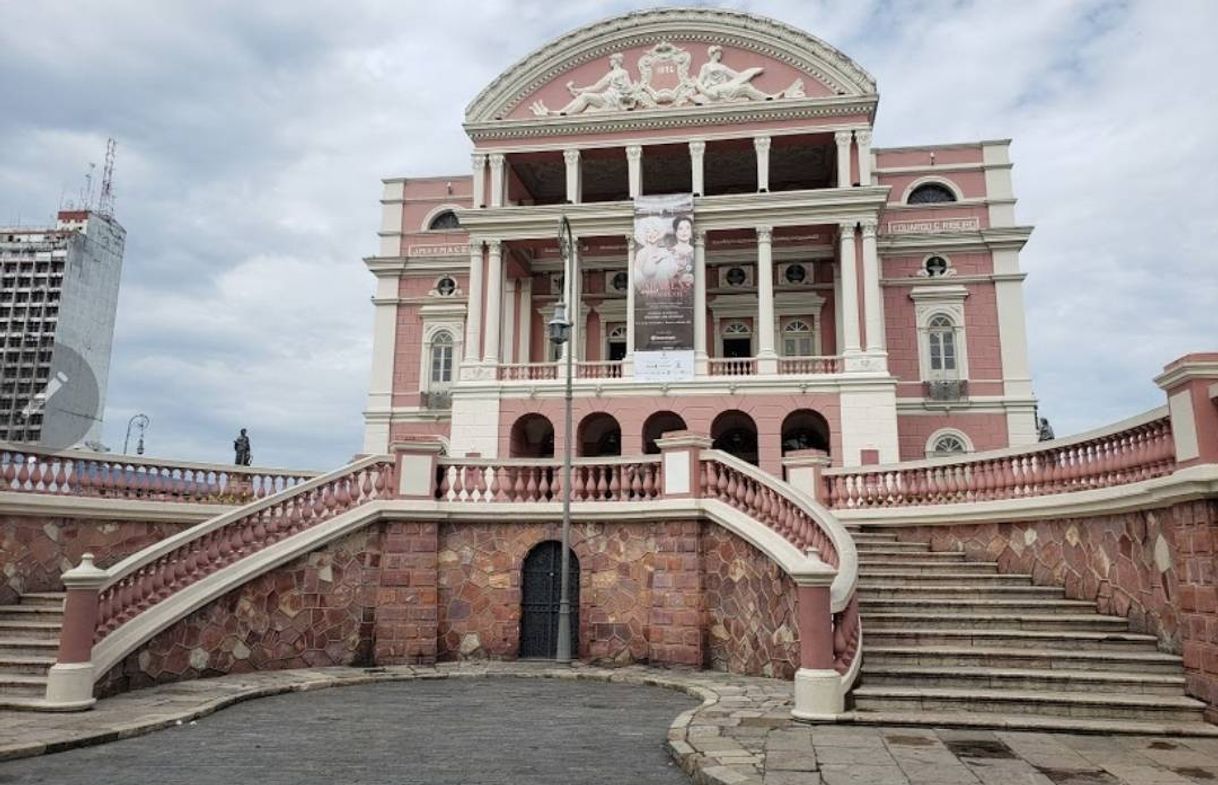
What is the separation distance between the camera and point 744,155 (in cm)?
2797

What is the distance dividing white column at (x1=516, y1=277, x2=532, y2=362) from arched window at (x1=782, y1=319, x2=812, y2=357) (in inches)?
341

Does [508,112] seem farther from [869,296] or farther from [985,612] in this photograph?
[985,612]

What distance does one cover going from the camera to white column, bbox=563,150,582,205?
26703 millimetres

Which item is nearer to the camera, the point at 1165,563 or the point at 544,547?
the point at 1165,563

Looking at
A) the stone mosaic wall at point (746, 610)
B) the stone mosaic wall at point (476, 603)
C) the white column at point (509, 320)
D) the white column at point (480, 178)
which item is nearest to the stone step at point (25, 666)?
the stone mosaic wall at point (476, 603)

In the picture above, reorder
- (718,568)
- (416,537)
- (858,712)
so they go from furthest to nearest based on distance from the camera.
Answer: (416,537), (718,568), (858,712)

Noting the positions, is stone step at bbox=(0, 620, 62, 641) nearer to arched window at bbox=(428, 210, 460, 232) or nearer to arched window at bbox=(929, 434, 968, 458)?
arched window at bbox=(428, 210, 460, 232)

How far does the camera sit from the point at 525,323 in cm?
2898

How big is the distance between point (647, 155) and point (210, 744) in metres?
24.0

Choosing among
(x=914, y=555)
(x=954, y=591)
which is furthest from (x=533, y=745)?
(x=914, y=555)

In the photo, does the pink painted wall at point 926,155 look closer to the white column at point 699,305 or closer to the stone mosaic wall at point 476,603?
the white column at point 699,305

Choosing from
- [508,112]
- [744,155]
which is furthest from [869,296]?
[508,112]

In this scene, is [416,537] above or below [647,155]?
below

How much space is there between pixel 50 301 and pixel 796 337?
37.3 m
